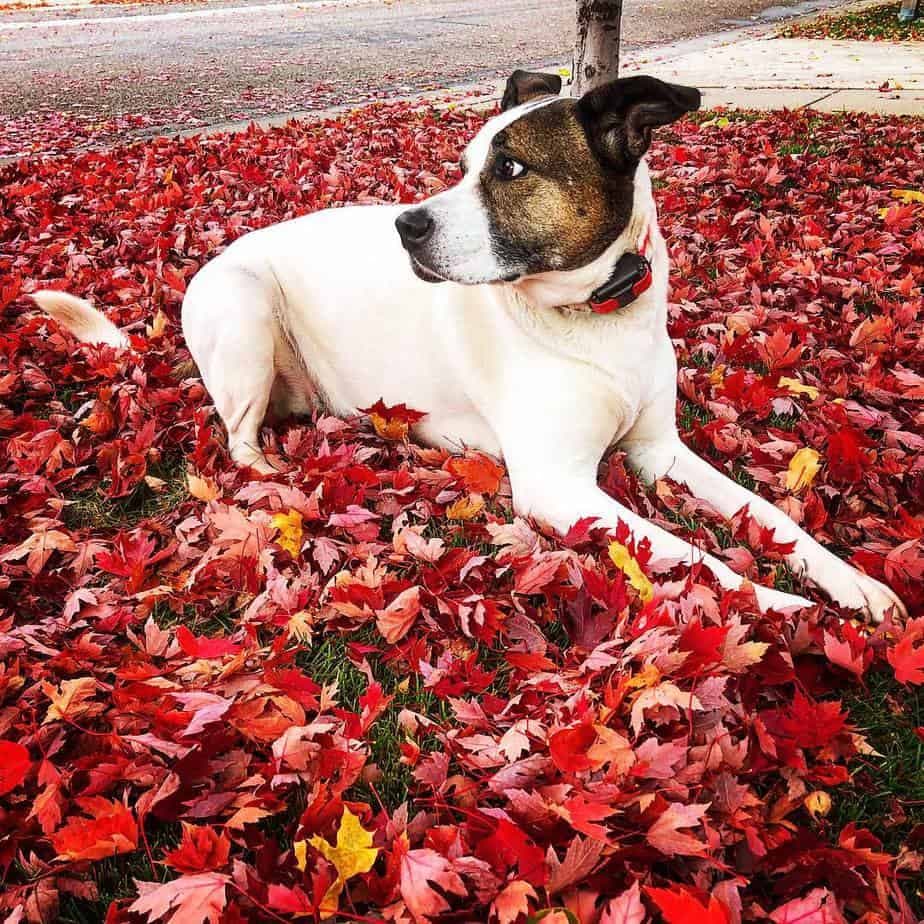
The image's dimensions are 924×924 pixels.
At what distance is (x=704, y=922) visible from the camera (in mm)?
1473

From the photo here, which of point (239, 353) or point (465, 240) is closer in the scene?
point (465, 240)

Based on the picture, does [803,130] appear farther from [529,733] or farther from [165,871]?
[165,871]

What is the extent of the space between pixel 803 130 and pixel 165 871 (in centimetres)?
788

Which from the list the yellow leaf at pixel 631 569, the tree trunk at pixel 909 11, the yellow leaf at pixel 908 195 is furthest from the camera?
the tree trunk at pixel 909 11

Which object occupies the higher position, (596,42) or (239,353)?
(596,42)

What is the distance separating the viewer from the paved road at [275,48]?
35.8 ft

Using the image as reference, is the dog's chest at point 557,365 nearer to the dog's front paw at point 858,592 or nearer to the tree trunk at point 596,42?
the dog's front paw at point 858,592

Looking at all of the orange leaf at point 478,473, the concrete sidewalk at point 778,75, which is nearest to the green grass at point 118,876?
the orange leaf at point 478,473

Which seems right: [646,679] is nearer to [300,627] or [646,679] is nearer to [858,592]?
[858,592]

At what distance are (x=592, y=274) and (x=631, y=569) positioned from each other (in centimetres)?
97

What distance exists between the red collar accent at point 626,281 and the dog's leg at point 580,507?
54 cm

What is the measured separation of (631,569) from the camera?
247cm

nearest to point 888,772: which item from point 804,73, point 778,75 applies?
point 778,75

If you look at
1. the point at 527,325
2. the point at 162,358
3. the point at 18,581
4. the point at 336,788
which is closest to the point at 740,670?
the point at 336,788
